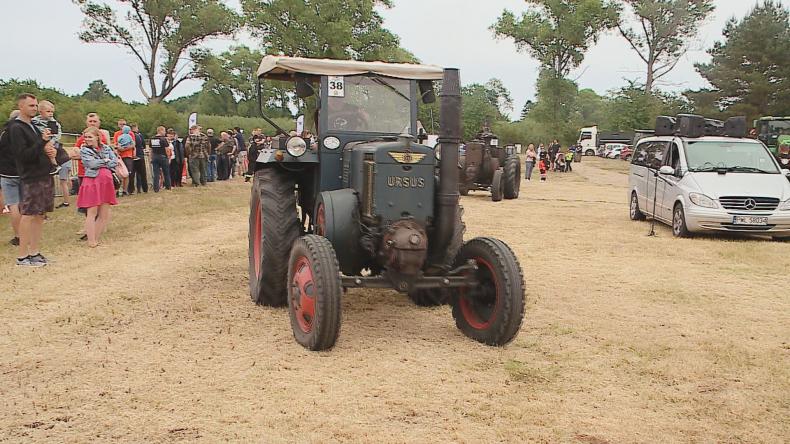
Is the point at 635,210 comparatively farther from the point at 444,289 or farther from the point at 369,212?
the point at 369,212

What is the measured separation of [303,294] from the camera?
526cm

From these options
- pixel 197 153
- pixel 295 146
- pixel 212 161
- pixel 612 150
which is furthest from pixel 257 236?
pixel 612 150

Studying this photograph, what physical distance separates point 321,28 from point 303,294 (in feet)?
135

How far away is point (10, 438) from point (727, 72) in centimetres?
4768

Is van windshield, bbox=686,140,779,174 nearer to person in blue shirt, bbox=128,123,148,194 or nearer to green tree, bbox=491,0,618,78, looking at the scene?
person in blue shirt, bbox=128,123,148,194

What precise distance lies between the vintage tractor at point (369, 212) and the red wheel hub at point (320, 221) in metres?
0.02

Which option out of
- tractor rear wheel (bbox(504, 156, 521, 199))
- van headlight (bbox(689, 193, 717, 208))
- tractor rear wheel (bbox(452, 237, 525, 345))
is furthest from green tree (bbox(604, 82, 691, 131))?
tractor rear wheel (bbox(452, 237, 525, 345))

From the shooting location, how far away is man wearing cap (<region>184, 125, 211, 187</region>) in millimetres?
19547

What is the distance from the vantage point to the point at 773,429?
4.05m

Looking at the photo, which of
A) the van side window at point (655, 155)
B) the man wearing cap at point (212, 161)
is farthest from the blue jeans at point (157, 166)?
the van side window at point (655, 155)

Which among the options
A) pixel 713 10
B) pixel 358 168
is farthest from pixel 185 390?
pixel 713 10

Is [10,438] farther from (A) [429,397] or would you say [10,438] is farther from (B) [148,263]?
(B) [148,263]

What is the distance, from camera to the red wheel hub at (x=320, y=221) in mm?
5645

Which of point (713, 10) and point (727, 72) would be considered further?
point (713, 10)
